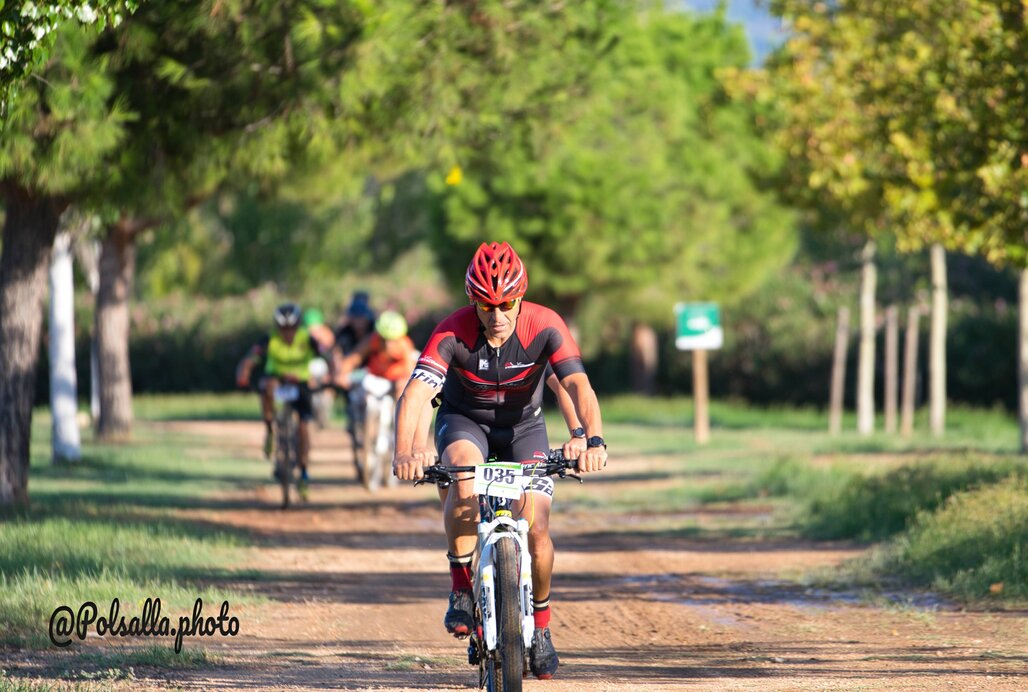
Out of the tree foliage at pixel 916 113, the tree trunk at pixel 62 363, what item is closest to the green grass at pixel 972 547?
the tree foliage at pixel 916 113

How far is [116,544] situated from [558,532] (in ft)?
15.1

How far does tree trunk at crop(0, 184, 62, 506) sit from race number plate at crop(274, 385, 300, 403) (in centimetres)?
291

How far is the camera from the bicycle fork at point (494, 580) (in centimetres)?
688

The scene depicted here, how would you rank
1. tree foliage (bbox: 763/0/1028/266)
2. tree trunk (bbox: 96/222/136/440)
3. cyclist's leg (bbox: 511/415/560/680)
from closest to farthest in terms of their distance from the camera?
cyclist's leg (bbox: 511/415/560/680) < tree foliage (bbox: 763/0/1028/266) < tree trunk (bbox: 96/222/136/440)

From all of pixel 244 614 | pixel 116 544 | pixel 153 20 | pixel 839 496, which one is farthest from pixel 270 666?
pixel 839 496

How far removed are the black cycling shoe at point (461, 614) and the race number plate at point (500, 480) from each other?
63 cm

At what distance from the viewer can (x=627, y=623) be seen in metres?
9.90

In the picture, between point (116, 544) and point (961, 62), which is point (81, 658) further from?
point (961, 62)

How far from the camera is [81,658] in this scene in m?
8.45

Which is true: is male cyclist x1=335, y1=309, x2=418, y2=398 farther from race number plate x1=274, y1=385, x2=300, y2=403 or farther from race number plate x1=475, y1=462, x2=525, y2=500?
race number plate x1=475, y1=462, x2=525, y2=500

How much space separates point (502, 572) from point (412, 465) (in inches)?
24.5

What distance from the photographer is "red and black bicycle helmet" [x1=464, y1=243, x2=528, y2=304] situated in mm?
7246

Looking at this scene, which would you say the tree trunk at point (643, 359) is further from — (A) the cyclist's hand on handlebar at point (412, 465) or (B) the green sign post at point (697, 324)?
(A) the cyclist's hand on handlebar at point (412, 465)

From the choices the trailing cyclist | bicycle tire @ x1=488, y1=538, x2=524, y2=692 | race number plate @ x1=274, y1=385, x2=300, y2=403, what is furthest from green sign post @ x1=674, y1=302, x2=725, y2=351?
bicycle tire @ x1=488, y1=538, x2=524, y2=692
